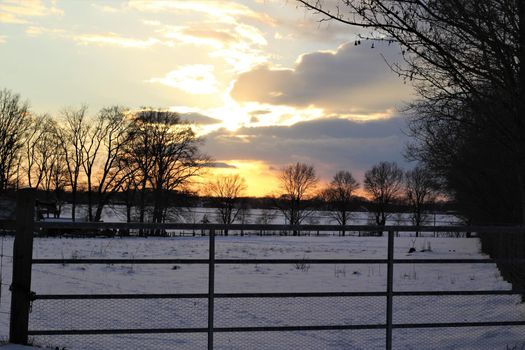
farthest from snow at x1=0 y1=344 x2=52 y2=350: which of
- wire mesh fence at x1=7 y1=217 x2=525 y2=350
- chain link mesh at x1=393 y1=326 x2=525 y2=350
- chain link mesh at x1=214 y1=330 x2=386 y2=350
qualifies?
chain link mesh at x1=393 y1=326 x2=525 y2=350

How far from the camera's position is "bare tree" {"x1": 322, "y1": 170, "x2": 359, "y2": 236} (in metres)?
119

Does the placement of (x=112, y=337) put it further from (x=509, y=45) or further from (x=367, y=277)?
(x=367, y=277)

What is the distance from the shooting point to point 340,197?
4882 inches

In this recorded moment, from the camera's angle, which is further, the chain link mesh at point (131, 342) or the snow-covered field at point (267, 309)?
the snow-covered field at point (267, 309)

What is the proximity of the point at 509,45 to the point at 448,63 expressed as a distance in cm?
95

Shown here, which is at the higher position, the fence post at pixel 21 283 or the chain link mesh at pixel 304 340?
the fence post at pixel 21 283

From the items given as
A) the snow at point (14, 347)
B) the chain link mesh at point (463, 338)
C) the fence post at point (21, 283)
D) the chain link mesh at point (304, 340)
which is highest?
the fence post at point (21, 283)

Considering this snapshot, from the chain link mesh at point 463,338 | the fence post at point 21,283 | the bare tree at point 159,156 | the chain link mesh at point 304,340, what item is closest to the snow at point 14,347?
the fence post at point 21,283

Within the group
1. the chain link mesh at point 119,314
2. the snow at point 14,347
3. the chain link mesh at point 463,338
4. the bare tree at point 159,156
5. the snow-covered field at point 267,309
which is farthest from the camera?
the bare tree at point 159,156

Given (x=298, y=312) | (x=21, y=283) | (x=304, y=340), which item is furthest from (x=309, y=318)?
(x=21, y=283)

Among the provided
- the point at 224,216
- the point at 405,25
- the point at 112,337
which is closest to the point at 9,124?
the point at 224,216

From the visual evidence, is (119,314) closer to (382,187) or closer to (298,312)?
(298,312)

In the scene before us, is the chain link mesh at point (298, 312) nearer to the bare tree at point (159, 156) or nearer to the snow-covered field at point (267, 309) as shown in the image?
the snow-covered field at point (267, 309)

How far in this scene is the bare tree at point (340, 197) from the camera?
118938 millimetres
